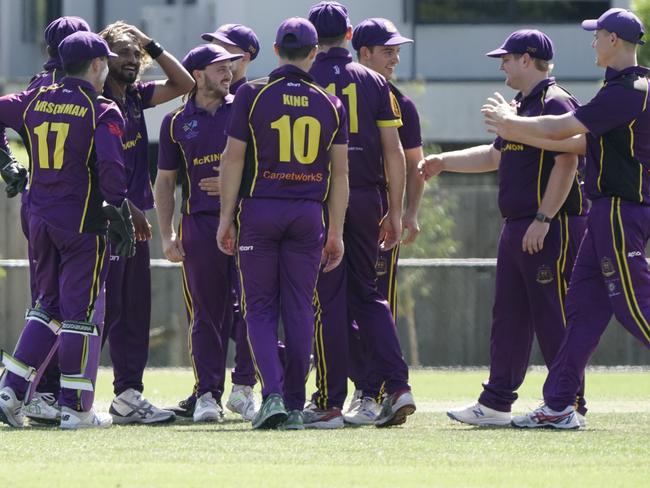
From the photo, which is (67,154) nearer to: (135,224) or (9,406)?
(135,224)

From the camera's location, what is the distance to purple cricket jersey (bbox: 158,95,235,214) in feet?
31.5

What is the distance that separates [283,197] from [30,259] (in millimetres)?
1723

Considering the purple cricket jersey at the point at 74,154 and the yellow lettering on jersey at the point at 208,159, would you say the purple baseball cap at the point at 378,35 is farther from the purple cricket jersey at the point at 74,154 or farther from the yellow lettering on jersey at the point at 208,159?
the purple cricket jersey at the point at 74,154

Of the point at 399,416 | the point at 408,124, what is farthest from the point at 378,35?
the point at 399,416

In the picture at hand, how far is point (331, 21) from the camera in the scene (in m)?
9.30

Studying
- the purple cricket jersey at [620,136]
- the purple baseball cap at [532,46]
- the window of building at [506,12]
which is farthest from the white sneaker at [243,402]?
the window of building at [506,12]

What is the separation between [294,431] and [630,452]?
191 cm

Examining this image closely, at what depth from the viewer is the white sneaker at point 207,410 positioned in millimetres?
9625

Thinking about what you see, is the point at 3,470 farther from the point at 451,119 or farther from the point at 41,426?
the point at 451,119

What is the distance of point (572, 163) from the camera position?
905 cm

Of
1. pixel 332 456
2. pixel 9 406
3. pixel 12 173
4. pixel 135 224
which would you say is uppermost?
pixel 12 173

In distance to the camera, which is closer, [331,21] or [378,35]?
[331,21]

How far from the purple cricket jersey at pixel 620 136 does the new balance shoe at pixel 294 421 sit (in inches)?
81.7

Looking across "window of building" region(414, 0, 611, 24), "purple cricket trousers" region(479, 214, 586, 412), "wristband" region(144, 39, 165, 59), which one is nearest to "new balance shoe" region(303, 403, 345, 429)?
"purple cricket trousers" region(479, 214, 586, 412)
